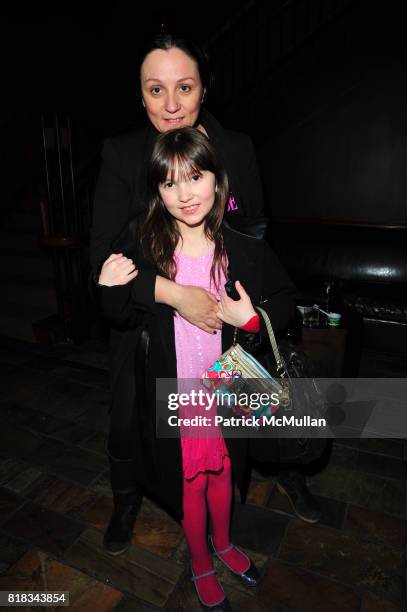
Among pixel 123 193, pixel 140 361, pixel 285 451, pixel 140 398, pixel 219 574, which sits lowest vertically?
pixel 219 574

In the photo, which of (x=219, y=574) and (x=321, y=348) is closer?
(x=219, y=574)

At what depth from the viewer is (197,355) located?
1.68m

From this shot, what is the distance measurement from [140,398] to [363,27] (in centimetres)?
544

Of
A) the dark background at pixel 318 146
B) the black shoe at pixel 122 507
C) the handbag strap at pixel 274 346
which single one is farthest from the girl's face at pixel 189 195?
the dark background at pixel 318 146

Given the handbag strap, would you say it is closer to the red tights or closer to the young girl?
the young girl

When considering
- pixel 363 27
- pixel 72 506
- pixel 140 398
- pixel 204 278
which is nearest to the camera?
pixel 204 278

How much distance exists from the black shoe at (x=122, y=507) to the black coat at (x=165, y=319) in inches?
12.2

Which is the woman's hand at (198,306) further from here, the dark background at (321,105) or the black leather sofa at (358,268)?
the dark background at (321,105)

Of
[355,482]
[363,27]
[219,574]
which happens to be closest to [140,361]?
[219,574]

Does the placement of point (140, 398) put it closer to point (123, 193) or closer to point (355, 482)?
point (123, 193)

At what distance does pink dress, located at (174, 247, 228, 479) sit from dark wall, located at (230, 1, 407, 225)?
442cm

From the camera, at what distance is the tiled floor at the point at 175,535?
1.92m

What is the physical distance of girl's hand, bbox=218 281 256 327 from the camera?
1.52 m

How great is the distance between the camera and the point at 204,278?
5.37 feet
